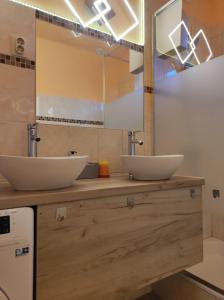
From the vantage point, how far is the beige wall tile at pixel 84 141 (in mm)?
1430

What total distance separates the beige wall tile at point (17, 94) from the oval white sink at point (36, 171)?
485 millimetres

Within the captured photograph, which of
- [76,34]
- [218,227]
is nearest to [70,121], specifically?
[76,34]

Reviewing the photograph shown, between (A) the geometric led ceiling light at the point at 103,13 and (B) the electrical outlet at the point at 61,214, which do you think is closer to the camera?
(B) the electrical outlet at the point at 61,214

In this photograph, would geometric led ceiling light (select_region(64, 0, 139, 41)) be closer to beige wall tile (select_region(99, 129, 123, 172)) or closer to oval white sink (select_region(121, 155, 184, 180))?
beige wall tile (select_region(99, 129, 123, 172))

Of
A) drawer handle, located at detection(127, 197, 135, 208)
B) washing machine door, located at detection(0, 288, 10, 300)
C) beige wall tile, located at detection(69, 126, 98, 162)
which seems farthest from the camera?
beige wall tile, located at detection(69, 126, 98, 162)

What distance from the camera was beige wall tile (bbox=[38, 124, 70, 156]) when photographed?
4.35 ft

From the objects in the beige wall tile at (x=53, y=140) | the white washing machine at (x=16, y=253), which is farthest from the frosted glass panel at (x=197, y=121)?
the white washing machine at (x=16, y=253)

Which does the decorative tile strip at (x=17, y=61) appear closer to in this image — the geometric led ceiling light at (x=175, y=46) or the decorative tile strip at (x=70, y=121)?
the decorative tile strip at (x=70, y=121)

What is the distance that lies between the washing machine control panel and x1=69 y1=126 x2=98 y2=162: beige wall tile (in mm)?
736

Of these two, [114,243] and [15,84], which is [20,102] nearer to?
[15,84]

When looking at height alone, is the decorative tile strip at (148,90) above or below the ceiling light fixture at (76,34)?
below

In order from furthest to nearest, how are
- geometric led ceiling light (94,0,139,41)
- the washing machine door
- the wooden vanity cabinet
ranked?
geometric led ceiling light (94,0,139,41) < the wooden vanity cabinet < the washing machine door

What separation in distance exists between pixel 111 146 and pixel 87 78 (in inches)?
18.5

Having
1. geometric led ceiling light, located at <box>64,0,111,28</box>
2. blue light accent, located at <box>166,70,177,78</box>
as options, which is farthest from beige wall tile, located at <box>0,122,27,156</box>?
blue light accent, located at <box>166,70,177,78</box>
